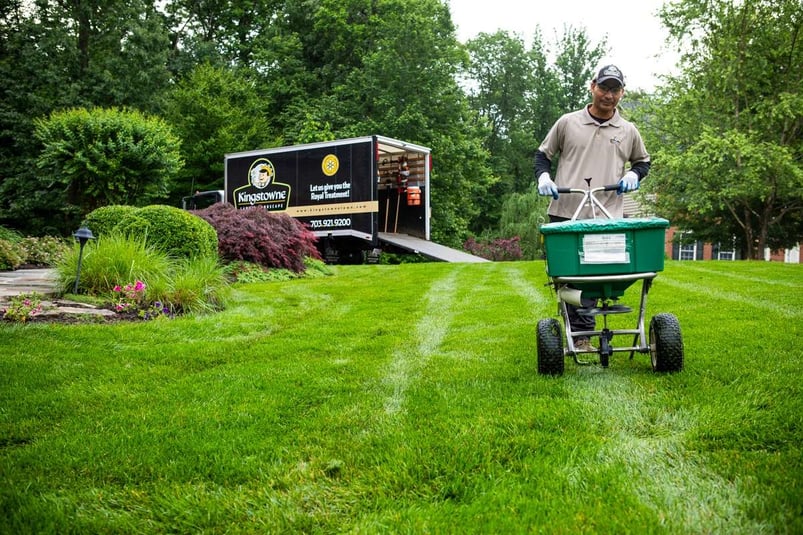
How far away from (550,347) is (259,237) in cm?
736

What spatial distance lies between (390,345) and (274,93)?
74.1 ft

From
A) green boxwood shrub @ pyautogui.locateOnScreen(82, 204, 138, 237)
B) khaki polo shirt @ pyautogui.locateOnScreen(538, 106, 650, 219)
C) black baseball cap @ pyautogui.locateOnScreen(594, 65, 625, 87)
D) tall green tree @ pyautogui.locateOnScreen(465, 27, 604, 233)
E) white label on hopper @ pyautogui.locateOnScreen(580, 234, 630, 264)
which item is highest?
tall green tree @ pyautogui.locateOnScreen(465, 27, 604, 233)

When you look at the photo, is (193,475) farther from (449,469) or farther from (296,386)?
(296,386)

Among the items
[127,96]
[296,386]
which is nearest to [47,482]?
[296,386]

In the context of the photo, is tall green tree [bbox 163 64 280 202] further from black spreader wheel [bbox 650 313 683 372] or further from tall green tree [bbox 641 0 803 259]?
black spreader wheel [bbox 650 313 683 372]

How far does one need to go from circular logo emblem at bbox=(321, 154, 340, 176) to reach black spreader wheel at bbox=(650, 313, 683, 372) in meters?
11.5

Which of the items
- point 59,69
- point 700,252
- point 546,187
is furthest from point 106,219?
point 700,252

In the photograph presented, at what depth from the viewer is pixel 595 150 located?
394 cm

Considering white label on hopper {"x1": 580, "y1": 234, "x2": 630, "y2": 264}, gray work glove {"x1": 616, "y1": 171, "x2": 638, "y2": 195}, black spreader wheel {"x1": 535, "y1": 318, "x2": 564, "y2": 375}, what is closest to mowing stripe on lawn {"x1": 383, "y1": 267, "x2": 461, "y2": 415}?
black spreader wheel {"x1": 535, "y1": 318, "x2": 564, "y2": 375}

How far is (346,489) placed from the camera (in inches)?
85.0

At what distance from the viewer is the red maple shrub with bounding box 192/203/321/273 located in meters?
9.84

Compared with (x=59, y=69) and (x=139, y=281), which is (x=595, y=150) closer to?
(x=139, y=281)

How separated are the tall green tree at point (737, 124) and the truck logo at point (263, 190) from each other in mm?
10296

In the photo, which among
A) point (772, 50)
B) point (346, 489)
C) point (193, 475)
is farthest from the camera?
point (772, 50)
